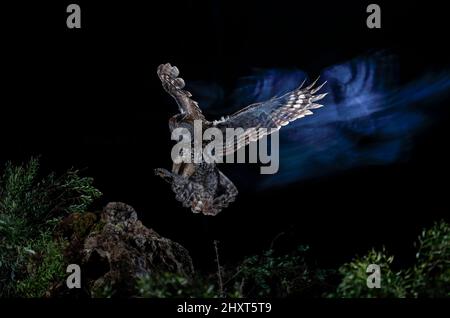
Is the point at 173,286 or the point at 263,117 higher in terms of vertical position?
the point at 263,117

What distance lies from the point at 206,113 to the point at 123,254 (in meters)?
1.59

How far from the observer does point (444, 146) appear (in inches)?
213

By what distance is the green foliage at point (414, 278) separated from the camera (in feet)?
13.4

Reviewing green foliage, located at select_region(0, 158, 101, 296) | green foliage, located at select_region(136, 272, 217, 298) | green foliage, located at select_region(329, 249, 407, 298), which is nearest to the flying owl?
green foliage, located at select_region(0, 158, 101, 296)

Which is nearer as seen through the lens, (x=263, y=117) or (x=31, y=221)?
(x=31, y=221)

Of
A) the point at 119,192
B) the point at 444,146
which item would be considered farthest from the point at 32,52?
the point at 444,146

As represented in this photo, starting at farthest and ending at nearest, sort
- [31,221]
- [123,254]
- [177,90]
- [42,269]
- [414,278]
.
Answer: [177,90], [31,221], [42,269], [123,254], [414,278]

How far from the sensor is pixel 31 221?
5328 mm

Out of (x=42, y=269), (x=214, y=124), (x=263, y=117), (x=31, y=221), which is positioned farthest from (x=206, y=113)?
(x=42, y=269)

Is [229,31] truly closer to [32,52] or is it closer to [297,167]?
[297,167]

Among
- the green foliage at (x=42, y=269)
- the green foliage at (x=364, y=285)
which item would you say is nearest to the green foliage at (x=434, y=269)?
the green foliage at (x=364, y=285)

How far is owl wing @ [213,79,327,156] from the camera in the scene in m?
5.52

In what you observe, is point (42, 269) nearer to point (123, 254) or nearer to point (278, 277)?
point (123, 254)

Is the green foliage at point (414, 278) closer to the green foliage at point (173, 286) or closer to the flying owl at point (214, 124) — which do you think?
the green foliage at point (173, 286)
